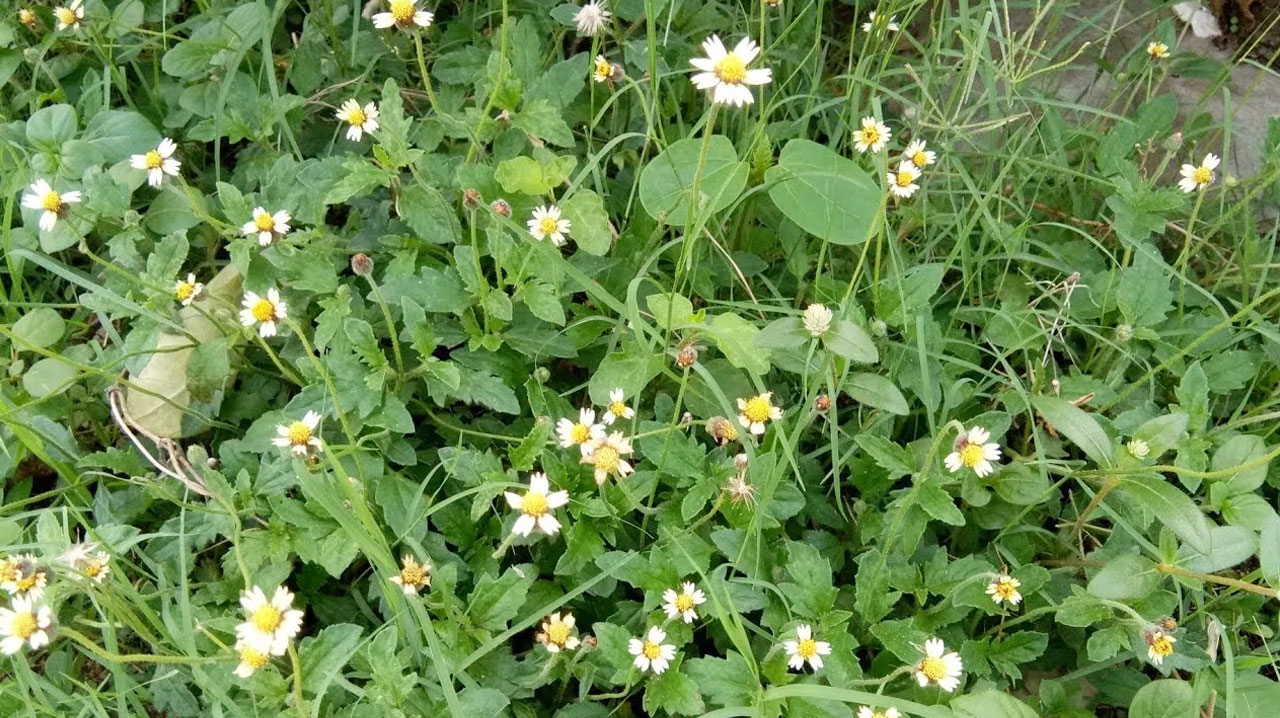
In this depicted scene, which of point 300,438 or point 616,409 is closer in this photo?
point 300,438

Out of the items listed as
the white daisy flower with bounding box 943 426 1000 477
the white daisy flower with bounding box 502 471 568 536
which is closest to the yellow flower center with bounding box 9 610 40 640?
the white daisy flower with bounding box 502 471 568 536

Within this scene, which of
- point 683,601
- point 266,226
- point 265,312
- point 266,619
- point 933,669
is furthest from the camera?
point 266,226

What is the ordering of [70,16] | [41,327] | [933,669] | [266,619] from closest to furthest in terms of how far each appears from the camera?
1. [266,619]
2. [933,669]
3. [41,327]
4. [70,16]

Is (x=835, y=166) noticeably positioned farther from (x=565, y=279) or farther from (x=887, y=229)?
(x=565, y=279)

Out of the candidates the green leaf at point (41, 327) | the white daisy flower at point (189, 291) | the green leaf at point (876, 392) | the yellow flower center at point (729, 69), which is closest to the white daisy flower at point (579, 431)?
the green leaf at point (876, 392)

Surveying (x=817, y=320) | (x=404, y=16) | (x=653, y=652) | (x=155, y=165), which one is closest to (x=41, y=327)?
(x=155, y=165)

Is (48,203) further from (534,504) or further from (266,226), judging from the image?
(534,504)
